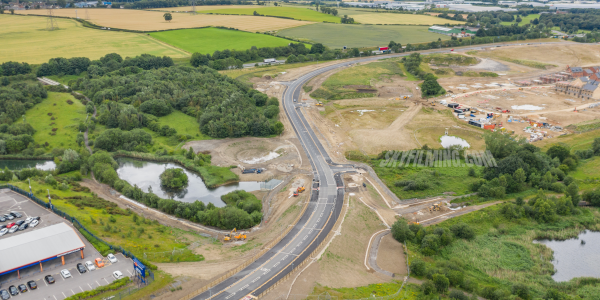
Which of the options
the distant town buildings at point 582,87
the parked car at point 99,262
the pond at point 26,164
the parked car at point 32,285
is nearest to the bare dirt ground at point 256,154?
the pond at point 26,164

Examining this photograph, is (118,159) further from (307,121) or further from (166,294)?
(166,294)

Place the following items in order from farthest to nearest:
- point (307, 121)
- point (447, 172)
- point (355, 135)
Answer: point (307, 121) → point (355, 135) → point (447, 172)

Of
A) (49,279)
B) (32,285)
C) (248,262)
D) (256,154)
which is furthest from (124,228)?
(256,154)

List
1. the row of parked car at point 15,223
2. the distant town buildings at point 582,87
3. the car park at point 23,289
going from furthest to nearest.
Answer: the distant town buildings at point 582,87, the row of parked car at point 15,223, the car park at point 23,289

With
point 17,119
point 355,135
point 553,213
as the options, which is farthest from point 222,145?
point 553,213

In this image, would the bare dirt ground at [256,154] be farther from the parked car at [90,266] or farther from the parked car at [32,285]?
the parked car at [32,285]

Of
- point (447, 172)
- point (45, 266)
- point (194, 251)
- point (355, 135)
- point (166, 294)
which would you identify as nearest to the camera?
point (166, 294)
